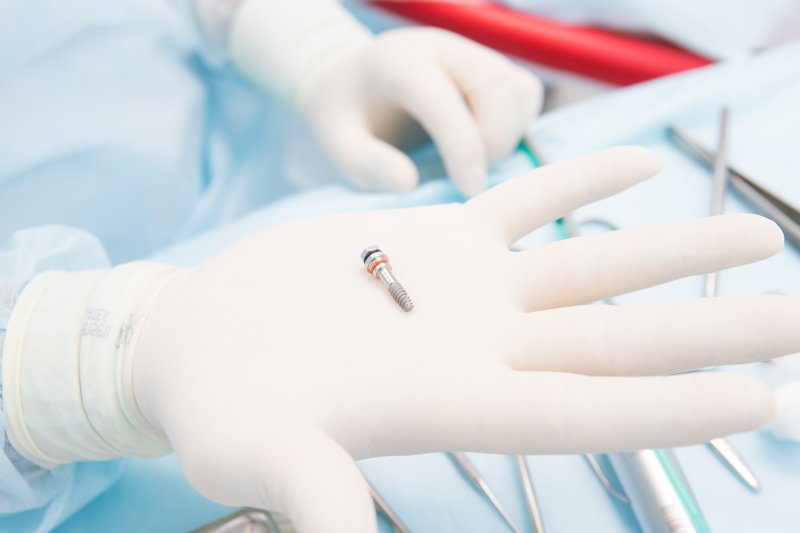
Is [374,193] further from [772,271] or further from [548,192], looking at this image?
[772,271]

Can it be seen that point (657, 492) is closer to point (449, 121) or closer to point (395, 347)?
point (395, 347)

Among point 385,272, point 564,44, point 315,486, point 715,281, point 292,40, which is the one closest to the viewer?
point 315,486

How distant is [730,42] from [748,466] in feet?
2.77

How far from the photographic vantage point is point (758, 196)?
0.83 m

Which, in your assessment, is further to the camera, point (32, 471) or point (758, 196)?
point (758, 196)

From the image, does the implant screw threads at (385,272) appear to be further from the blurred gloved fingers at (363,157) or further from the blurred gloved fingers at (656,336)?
the blurred gloved fingers at (363,157)

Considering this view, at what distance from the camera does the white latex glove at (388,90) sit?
0.88 metres

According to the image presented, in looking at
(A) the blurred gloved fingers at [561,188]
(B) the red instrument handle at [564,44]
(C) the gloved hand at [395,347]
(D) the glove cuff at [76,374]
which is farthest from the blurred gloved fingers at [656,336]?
(B) the red instrument handle at [564,44]

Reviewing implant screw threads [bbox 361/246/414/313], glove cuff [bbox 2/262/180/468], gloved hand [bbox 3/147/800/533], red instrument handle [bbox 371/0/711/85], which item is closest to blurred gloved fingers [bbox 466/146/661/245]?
gloved hand [bbox 3/147/800/533]

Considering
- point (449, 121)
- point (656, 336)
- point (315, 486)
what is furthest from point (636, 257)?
point (449, 121)

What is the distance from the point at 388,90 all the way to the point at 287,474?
638 mm

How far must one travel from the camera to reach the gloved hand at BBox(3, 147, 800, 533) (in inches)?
16.9

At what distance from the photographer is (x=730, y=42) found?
1.14 meters

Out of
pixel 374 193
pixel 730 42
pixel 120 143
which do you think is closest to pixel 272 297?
pixel 374 193
